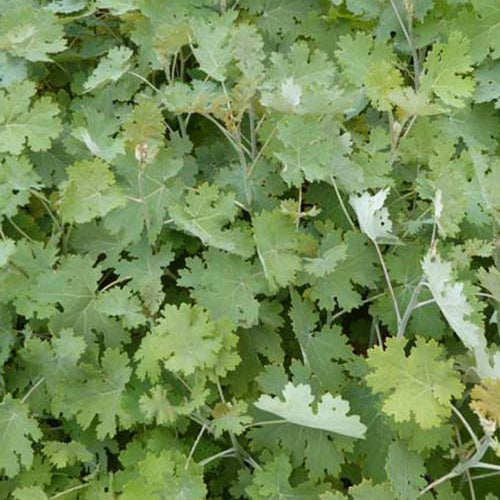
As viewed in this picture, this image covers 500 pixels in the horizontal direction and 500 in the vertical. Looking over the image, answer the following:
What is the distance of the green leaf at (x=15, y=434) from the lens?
1556 mm

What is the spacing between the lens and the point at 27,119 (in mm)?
1822

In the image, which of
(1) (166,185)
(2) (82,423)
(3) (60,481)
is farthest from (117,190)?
(3) (60,481)

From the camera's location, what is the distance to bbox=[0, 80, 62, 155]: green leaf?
1.80 metres

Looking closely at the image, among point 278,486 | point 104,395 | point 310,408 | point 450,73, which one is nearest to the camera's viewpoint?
point 310,408

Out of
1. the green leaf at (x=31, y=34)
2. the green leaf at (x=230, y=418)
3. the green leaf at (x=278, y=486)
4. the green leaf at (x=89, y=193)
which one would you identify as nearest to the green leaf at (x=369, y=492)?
the green leaf at (x=278, y=486)

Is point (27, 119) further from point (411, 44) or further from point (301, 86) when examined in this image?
point (411, 44)

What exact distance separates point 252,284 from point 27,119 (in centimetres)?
70

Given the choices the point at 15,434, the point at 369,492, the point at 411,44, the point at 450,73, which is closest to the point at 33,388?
the point at 15,434

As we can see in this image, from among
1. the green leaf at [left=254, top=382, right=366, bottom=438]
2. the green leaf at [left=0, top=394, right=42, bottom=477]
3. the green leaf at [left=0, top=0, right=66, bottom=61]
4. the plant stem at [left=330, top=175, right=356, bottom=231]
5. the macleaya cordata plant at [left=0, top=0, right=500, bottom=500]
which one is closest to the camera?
the green leaf at [left=254, top=382, right=366, bottom=438]

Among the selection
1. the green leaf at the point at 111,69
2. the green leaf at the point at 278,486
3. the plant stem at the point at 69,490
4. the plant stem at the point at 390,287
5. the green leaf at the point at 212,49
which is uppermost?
the green leaf at the point at 212,49

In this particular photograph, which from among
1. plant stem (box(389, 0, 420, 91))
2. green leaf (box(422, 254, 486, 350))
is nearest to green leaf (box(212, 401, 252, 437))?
green leaf (box(422, 254, 486, 350))

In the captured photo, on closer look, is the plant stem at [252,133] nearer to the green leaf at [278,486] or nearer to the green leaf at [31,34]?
the green leaf at [31,34]

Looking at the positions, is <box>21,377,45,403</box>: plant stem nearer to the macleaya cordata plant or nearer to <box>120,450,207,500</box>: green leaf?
the macleaya cordata plant

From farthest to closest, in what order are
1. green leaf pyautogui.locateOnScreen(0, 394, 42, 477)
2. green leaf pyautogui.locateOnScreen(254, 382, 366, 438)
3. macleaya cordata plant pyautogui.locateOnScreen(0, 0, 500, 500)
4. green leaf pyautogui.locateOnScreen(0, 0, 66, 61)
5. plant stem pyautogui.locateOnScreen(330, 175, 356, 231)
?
green leaf pyautogui.locateOnScreen(0, 0, 66, 61), plant stem pyautogui.locateOnScreen(330, 175, 356, 231), green leaf pyautogui.locateOnScreen(0, 394, 42, 477), macleaya cordata plant pyautogui.locateOnScreen(0, 0, 500, 500), green leaf pyautogui.locateOnScreen(254, 382, 366, 438)
